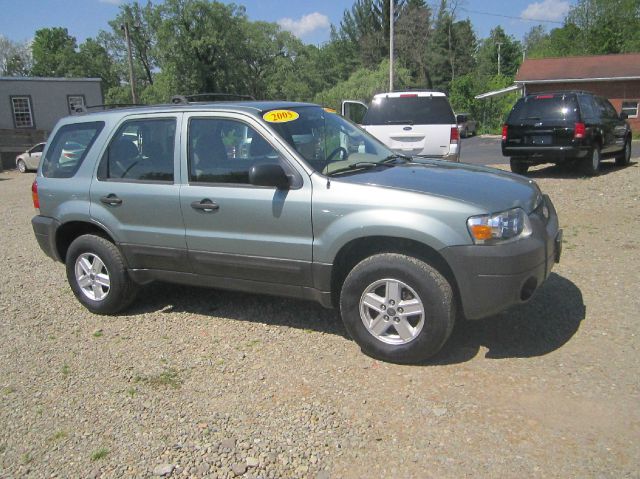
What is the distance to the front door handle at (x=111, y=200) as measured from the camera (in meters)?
4.84

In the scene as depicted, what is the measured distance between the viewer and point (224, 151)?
14.6 ft

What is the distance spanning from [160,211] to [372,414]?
2.42 m

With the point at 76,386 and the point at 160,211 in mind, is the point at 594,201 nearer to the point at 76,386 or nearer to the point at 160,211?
the point at 160,211

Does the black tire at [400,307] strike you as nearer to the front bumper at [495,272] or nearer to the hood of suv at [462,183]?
the front bumper at [495,272]

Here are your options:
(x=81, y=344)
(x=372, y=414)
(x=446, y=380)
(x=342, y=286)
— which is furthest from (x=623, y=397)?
(x=81, y=344)

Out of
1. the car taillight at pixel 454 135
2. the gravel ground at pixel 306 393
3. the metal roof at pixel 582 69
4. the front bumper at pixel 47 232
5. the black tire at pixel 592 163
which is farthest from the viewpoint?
the metal roof at pixel 582 69

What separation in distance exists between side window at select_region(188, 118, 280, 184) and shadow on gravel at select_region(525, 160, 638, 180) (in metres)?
9.49

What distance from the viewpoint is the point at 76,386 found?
12.8 feet

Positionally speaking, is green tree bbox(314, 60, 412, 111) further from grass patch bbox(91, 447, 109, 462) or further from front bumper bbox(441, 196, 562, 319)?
grass patch bbox(91, 447, 109, 462)

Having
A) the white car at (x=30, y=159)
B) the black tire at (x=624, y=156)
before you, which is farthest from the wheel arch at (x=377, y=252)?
the white car at (x=30, y=159)

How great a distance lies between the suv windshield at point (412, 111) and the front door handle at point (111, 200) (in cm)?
617

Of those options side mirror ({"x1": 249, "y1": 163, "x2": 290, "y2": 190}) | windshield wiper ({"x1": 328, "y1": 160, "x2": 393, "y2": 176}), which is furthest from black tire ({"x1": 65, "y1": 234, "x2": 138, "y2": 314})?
windshield wiper ({"x1": 328, "y1": 160, "x2": 393, "y2": 176})

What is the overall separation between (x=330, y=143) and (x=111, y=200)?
1.95 m

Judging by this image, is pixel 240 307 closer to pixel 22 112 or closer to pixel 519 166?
pixel 519 166
